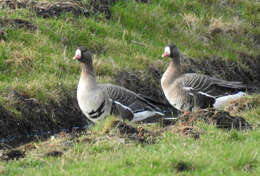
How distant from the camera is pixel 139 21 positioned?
16625mm

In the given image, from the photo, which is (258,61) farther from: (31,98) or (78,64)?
(31,98)

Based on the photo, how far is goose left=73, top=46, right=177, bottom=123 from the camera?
10523mm

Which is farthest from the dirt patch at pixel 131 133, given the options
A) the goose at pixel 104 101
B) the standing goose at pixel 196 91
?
the standing goose at pixel 196 91

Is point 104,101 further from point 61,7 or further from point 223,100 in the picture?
point 61,7

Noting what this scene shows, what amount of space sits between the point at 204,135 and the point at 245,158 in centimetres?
134

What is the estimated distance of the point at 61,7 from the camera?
15227 mm

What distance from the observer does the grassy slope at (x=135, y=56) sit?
6.74 m

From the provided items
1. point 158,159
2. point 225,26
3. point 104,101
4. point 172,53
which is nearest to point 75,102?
point 104,101

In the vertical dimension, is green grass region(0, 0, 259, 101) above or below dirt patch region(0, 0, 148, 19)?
below

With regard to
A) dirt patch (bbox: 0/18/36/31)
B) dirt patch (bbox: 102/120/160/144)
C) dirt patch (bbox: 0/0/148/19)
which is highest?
dirt patch (bbox: 0/0/148/19)

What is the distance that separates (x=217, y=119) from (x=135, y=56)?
6.30 m

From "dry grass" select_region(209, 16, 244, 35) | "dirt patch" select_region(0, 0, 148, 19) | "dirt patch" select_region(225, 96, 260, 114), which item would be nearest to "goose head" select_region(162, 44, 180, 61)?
"dirt patch" select_region(225, 96, 260, 114)

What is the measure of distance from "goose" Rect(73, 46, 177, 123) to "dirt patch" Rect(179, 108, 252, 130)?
1.94 metres

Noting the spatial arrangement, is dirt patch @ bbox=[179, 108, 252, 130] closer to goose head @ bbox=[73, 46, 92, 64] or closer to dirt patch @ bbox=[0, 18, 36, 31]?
goose head @ bbox=[73, 46, 92, 64]
